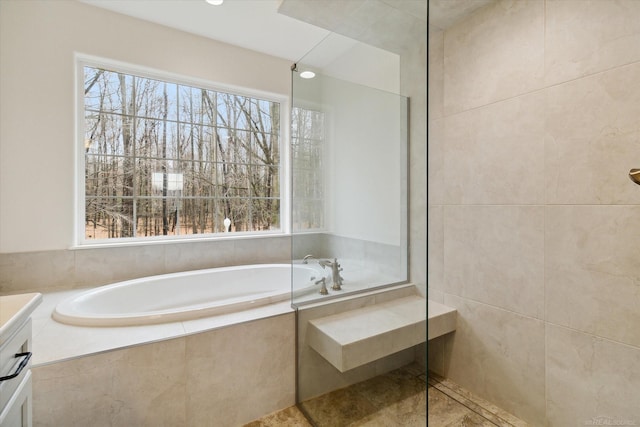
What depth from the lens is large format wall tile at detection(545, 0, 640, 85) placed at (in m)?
1.24

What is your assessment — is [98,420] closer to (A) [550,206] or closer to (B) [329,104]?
(B) [329,104]

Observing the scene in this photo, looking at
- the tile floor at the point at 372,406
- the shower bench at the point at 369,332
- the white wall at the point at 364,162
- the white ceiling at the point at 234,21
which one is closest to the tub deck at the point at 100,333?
the shower bench at the point at 369,332

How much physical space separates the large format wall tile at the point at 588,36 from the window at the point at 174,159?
2283 mm

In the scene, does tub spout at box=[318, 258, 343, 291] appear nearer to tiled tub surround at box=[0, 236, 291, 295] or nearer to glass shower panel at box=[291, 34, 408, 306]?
glass shower panel at box=[291, 34, 408, 306]

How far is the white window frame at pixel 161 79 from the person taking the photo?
87.0 inches

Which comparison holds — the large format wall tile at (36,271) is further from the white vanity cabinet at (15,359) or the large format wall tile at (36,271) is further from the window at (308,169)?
the window at (308,169)

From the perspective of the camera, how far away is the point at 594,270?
1.36 meters

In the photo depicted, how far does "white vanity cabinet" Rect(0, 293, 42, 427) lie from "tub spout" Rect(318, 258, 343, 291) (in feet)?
3.81

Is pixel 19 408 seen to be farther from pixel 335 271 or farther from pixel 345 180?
pixel 345 180

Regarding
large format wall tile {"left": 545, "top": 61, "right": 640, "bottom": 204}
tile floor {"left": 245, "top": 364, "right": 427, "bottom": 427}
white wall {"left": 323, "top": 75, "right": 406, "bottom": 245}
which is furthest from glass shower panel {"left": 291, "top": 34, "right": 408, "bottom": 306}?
large format wall tile {"left": 545, "top": 61, "right": 640, "bottom": 204}

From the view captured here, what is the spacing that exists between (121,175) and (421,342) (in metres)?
2.53

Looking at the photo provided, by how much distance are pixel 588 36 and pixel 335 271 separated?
1.62 metres

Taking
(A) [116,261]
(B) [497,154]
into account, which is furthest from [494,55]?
(A) [116,261]

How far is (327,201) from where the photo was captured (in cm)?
168
